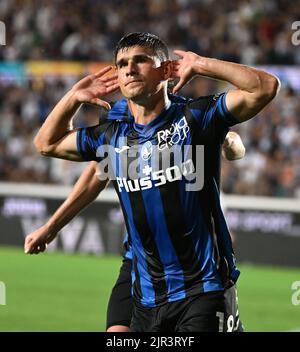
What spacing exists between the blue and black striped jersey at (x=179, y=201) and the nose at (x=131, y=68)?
350mm

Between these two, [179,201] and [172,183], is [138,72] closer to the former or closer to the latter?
[172,183]

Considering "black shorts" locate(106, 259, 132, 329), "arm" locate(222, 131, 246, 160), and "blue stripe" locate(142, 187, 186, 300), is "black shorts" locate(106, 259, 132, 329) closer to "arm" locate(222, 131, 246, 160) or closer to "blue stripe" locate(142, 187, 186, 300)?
"blue stripe" locate(142, 187, 186, 300)

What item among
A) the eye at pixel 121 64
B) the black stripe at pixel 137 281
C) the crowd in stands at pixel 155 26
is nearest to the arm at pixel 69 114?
the eye at pixel 121 64

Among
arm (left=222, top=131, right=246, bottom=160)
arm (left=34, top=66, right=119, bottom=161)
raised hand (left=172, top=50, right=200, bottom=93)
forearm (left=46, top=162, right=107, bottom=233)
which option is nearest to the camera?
raised hand (left=172, top=50, right=200, bottom=93)

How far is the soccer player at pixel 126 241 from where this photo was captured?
5812 mm

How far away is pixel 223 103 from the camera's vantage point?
510cm

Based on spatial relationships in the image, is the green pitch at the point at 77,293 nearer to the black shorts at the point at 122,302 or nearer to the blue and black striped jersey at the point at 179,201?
the black shorts at the point at 122,302

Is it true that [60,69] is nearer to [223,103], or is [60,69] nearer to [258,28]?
[258,28]

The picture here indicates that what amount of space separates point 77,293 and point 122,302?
717 centimetres

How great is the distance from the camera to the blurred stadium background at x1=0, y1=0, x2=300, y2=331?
12.7m

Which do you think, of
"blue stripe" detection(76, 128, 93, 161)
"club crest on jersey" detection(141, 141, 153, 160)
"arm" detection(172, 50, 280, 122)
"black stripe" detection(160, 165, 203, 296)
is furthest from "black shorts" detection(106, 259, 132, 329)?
"arm" detection(172, 50, 280, 122)

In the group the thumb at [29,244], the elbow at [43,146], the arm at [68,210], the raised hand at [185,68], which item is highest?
the raised hand at [185,68]

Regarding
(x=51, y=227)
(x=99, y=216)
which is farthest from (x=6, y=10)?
(x=51, y=227)

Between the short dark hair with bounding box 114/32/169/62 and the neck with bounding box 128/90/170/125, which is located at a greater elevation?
the short dark hair with bounding box 114/32/169/62
